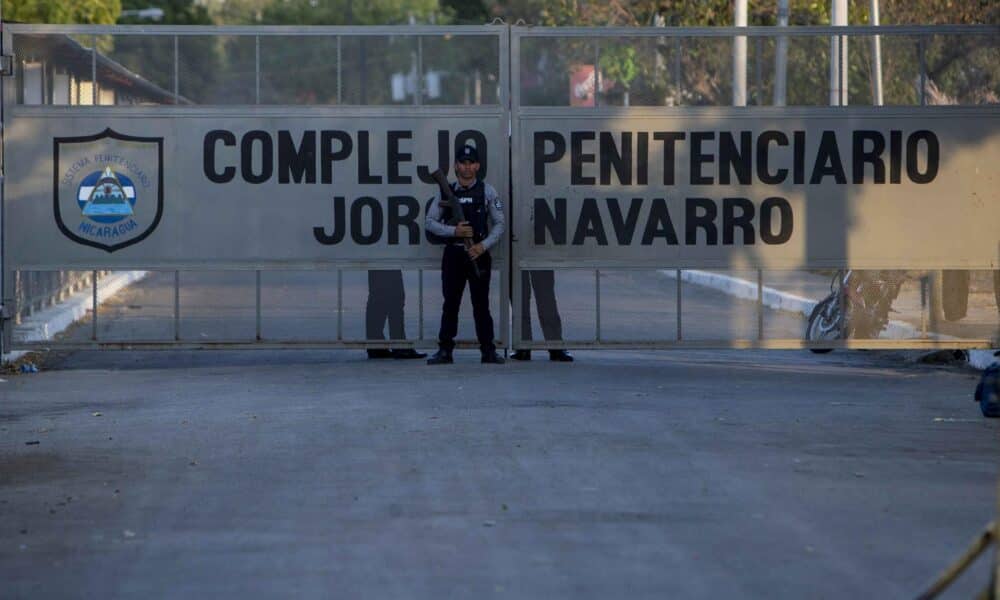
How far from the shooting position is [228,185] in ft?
50.7

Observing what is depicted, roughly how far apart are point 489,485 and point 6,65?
824 cm

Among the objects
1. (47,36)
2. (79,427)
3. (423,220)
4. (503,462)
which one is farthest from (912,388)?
(47,36)

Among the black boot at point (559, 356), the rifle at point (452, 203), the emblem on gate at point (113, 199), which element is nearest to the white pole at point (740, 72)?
the black boot at point (559, 356)

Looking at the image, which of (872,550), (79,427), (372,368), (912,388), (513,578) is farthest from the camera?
(372,368)

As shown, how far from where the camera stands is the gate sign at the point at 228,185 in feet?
50.5

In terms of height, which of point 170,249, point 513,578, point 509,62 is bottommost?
point 513,578

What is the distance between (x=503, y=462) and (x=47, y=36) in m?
7.89

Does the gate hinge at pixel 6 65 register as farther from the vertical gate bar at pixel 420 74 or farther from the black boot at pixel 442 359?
the black boot at pixel 442 359

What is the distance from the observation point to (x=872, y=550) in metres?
7.21

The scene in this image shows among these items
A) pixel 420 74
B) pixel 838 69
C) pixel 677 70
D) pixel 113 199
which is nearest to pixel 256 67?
pixel 420 74

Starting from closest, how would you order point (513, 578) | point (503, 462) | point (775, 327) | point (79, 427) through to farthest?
point (513, 578), point (503, 462), point (79, 427), point (775, 327)

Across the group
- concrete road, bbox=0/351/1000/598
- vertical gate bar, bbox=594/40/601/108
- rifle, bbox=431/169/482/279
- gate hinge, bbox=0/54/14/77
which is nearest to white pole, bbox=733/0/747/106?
vertical gate bar, bbox=594/40/601/108

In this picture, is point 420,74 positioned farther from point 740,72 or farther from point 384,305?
point 740,72

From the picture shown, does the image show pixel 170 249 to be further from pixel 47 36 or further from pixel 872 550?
pixel 872 550
